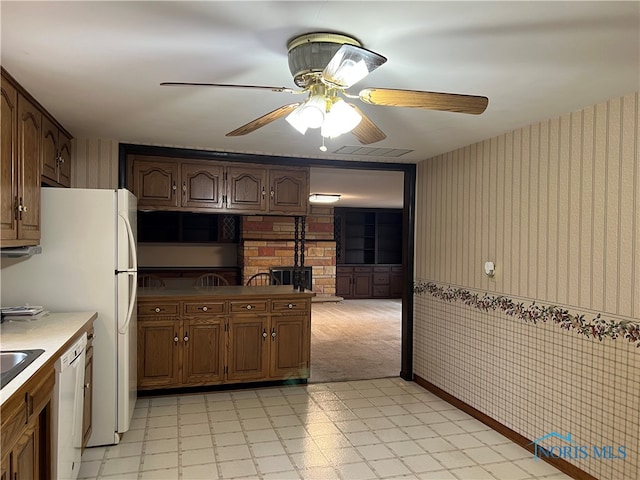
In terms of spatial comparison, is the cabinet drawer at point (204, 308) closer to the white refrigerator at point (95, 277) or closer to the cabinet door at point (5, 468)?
the white refrigerator at point (95, 277)

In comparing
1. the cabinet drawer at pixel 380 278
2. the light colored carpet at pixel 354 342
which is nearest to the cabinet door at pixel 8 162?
the light colored carpet at pixel 354 342

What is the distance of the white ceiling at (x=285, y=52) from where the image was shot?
1.58 m

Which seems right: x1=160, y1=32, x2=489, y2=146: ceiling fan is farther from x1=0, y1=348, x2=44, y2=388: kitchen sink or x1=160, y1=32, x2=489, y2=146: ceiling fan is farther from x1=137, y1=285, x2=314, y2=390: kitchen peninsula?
x1=137, y1=285, x2=314, y2=390: kitchen peninsula

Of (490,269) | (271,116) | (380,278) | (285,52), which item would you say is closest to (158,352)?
(271,116)

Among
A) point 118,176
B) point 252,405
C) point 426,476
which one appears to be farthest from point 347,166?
point 426,476

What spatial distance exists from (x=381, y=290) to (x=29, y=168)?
8.82 meters

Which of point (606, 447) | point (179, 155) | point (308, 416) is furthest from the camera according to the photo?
point (179, 155)

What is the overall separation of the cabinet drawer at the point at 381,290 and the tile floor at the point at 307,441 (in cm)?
657

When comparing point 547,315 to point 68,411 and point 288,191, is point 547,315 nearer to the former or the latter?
point 288,191

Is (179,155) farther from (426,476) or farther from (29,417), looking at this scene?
(426,476)

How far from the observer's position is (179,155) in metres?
3.93

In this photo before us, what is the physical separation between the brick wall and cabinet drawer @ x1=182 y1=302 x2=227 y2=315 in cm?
384

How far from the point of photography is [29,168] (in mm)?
2539

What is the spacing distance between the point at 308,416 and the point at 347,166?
2.24 m
